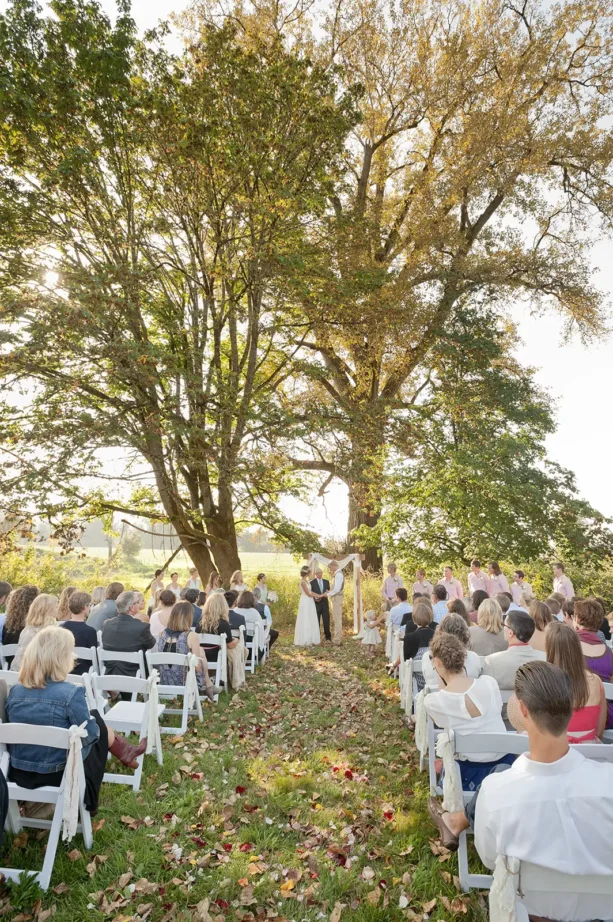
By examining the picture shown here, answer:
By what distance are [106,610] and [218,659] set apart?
190 cm

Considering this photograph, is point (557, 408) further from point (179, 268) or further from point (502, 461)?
point (179, 268)

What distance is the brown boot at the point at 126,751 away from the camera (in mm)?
4996

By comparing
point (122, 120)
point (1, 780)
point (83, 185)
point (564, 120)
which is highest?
point (564, 120)

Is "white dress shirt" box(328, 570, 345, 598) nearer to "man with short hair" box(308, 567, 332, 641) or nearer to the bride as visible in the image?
"man with short hair" box(308, 567, 332, 641)

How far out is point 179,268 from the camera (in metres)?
14.9

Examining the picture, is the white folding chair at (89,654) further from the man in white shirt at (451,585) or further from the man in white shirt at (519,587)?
the man in white shirt at (519,587)

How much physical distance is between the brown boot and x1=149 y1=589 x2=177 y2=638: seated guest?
10.6 ft

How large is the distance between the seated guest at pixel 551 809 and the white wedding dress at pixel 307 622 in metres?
11.7

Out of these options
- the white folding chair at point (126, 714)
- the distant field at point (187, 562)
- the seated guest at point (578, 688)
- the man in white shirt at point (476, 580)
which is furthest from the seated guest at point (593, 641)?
the distant field at point (187, 562)

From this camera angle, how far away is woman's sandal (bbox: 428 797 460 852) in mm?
3784

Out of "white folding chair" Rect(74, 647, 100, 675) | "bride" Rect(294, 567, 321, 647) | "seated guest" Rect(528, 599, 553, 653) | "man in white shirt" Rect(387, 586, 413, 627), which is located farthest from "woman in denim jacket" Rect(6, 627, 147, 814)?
"bride" Rect(294, 567, 321, 647)

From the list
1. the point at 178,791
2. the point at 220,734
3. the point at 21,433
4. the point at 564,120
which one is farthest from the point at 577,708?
the point at 564,120

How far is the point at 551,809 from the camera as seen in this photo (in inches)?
98.0

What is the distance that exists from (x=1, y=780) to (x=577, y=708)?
12.8ft
